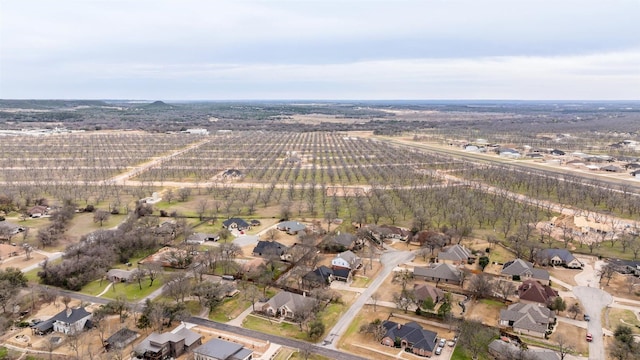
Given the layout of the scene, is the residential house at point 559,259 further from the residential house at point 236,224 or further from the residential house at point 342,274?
the residential house at point 236,224

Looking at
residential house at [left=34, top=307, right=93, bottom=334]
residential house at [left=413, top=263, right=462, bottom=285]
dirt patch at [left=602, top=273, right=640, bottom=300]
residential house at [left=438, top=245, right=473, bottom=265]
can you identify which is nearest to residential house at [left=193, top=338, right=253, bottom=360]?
residential house at [left=34, top=307, right=93, bottom=334]

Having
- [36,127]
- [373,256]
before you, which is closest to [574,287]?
[373,256]

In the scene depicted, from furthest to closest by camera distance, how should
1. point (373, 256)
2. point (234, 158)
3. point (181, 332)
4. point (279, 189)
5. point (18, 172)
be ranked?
point (234, 158) < point (18, 172) < point (279, 189) < point (373, 256) < point (181, 332)

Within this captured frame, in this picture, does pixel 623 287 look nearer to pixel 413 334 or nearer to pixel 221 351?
pixel 413 334

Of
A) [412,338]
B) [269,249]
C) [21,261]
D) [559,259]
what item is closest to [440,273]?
[412,338]

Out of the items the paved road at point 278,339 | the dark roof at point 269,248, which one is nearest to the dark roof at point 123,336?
the paved road at point 278,339

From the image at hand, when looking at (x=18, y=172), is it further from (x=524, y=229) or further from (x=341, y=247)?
(x=524, y=229)
